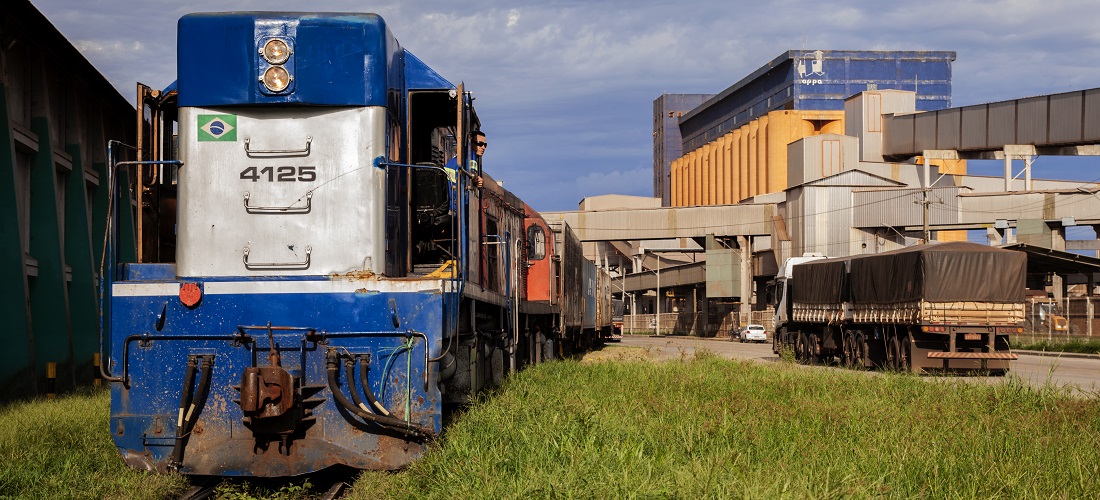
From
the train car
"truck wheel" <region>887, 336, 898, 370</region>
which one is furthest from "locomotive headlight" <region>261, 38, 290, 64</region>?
"truck wheel" <region>887, 336, 898, 370</region>

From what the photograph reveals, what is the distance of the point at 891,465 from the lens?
7.77 meters

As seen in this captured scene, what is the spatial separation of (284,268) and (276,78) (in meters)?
1.57

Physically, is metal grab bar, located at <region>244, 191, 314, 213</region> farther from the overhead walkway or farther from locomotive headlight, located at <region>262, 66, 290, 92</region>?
the overhead walkway

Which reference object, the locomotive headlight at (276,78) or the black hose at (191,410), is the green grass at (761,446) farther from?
the locomotive headlight at (276,78)

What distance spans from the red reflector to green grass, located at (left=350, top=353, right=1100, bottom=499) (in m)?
1.92

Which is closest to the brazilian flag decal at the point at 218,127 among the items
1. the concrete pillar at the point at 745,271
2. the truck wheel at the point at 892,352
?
the truck wheel at the point at 892,352

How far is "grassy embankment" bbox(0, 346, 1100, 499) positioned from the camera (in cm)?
688

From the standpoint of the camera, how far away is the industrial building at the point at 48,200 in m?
15.9

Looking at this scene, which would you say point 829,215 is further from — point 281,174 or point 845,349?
point 281,174

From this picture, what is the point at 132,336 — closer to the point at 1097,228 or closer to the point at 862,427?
the point at 862,427

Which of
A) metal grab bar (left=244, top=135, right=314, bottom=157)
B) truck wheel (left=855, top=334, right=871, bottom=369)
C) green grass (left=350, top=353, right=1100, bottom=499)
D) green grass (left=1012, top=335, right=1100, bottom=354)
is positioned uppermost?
metal grab bar (left=244, top=135, right=314, bottom=157)

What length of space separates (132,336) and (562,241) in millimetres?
14409

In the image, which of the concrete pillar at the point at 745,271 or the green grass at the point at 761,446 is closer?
the green grass at the point at 761,446

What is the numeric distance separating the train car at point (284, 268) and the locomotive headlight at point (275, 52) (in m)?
0.01
